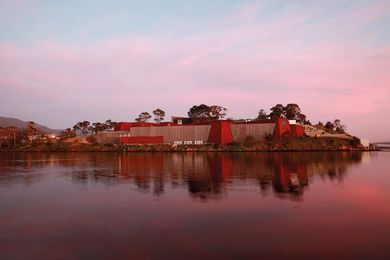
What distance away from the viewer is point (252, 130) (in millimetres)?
91312

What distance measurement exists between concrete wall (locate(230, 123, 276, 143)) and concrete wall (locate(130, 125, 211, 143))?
24.3 ft

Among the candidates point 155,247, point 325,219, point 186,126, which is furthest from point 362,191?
point 186,126

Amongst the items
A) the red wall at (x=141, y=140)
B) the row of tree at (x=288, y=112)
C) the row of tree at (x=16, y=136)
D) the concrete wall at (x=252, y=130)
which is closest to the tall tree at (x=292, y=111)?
the row of tree at (x=288, y=112)

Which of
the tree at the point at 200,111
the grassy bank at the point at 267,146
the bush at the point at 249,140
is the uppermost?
the tree at the point at 200,111

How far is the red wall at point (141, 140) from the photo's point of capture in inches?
3813

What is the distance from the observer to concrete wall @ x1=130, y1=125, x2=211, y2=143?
94.0 meters

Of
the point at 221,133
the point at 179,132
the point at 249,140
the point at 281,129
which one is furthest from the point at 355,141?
the point at 179,132

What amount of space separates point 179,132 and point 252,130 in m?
20.0

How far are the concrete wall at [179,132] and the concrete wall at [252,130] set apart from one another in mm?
7392

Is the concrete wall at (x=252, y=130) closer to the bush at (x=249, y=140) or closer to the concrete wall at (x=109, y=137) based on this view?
the bush at (x=249, y=140)

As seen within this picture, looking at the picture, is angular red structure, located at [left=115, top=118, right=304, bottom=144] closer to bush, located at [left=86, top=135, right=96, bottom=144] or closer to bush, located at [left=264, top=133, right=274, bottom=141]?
bush, located at [left=264, top=133, right=274, bottom=141]

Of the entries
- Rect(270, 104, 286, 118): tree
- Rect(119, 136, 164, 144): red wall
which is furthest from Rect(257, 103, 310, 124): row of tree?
Rect(119, 136, 164, 144): red wall

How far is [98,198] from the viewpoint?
2152 centimetres

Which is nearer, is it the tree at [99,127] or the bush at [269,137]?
the bush at [269,137]
